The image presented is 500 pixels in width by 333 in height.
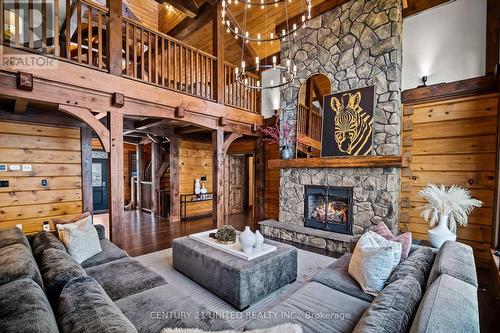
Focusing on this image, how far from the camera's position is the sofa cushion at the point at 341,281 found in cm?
193

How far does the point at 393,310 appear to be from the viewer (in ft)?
4.08

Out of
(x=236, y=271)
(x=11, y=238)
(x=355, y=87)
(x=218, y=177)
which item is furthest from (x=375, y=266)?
(x=218, y=177)

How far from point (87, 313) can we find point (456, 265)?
2207 millimetres

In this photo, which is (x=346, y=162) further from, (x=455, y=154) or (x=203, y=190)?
(x=203, y=190)

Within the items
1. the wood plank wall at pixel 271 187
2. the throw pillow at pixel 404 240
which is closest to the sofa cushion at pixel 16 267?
the throw pillow at pixel 404 240

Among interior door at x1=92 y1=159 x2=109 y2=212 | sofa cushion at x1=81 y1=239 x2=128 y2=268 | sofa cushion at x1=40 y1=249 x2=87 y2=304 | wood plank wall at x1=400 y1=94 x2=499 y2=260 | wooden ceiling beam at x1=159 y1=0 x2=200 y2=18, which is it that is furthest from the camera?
interior door at x1=92 y1=159 x2=109 y2=212

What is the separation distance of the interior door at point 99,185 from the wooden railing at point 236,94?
5.55 metres

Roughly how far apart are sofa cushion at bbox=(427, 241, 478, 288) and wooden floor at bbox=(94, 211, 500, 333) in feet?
1.73

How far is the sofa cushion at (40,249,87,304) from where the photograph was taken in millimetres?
1501

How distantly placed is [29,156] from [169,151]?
125 inches

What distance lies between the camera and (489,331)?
2.11 meters
